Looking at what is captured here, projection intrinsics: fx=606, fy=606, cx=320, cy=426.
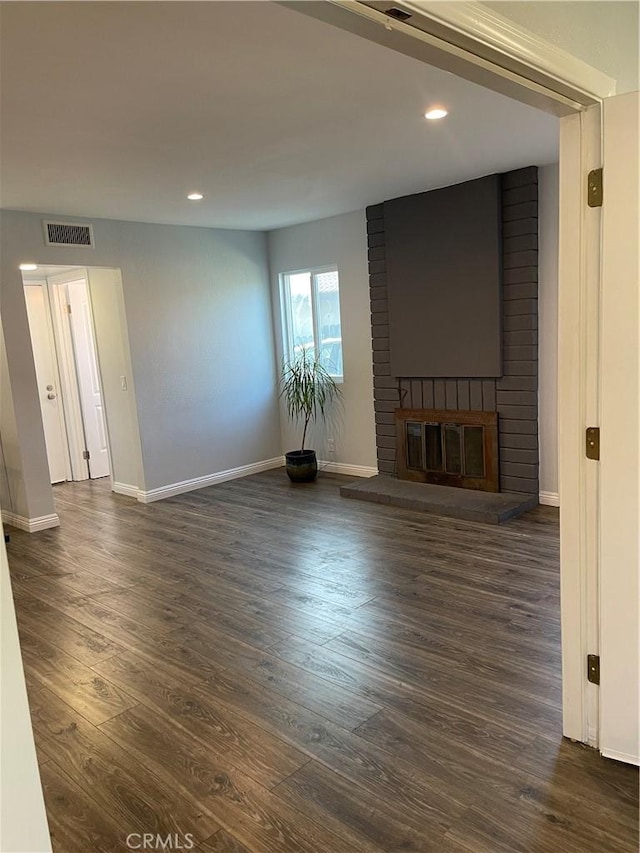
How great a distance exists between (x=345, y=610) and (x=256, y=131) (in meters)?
2.54

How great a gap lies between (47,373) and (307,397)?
9.39ft

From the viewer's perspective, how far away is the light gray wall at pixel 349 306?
571cm

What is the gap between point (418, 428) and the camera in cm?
536

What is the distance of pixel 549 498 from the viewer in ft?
15.5

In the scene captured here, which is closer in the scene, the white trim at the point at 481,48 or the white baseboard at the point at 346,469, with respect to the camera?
the white trim at the point at 481,48

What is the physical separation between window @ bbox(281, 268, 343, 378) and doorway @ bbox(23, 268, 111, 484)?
209 cm

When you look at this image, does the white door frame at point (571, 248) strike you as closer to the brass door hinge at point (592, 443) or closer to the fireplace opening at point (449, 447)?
the brass door hinge at point (592, 443)

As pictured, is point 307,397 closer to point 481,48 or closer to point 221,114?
point 221,114

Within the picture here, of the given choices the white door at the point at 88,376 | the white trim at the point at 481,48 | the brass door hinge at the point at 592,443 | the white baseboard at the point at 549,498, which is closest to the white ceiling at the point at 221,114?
the white trim at the point at 481,48

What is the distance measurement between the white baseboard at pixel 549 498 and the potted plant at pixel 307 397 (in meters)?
2.22

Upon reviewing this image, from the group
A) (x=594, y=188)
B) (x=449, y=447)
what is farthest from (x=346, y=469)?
(x=594, y=188)

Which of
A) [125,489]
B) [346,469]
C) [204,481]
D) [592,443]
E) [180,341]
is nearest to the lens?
[592,443]

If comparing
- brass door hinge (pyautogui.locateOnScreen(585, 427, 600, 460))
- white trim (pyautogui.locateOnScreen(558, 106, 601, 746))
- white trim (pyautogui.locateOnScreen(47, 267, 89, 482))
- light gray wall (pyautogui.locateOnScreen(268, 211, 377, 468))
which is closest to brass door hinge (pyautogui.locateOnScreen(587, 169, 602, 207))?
white trim (pyautogui.locateOnScreen(558, 106, 601, 746))
